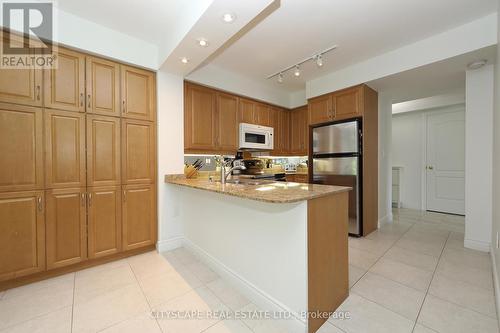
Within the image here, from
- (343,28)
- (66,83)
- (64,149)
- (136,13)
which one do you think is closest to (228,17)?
(136,13)

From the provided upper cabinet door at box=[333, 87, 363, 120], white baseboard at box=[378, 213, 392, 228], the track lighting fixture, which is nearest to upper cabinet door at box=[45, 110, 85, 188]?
the track lighting fixture

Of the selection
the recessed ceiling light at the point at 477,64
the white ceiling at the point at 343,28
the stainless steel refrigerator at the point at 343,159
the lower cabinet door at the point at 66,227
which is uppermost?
the white ceiling at the point at 343,28

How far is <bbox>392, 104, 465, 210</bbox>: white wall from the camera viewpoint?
4.67 meters

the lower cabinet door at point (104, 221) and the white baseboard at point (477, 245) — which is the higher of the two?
the lower cabinet door at point (104, 221)

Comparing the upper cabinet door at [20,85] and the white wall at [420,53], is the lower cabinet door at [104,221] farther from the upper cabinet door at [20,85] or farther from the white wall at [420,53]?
the white wall at [420,53]

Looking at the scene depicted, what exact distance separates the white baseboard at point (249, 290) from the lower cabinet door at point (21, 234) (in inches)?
59.1

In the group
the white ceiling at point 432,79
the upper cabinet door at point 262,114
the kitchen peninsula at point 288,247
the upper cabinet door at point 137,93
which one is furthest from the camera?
the upper cabinet door at point 262,114

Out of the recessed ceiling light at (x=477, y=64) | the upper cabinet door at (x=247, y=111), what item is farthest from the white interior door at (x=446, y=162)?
the upper cabinet door at (x=247, y=111)

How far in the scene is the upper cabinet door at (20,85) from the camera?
71.6 inches

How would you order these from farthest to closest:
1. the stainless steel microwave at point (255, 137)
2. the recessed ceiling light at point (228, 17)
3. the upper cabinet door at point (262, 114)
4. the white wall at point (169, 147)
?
the upper cabinet door at point (262, 114) < the stainless steel microwave at point (255, 137) < the white wall at point (169, 147) < the recessed ceiling light at point (228, 17)

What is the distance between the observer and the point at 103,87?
2.28 meters

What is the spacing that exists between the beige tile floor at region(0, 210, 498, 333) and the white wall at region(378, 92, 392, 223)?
115cm

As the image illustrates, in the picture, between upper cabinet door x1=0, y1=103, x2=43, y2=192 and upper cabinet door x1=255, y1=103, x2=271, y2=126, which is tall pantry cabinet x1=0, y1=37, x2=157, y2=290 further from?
upper cabinet door x1=255, y1=103, x2=271, y2=126

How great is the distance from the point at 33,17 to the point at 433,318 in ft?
13.3
